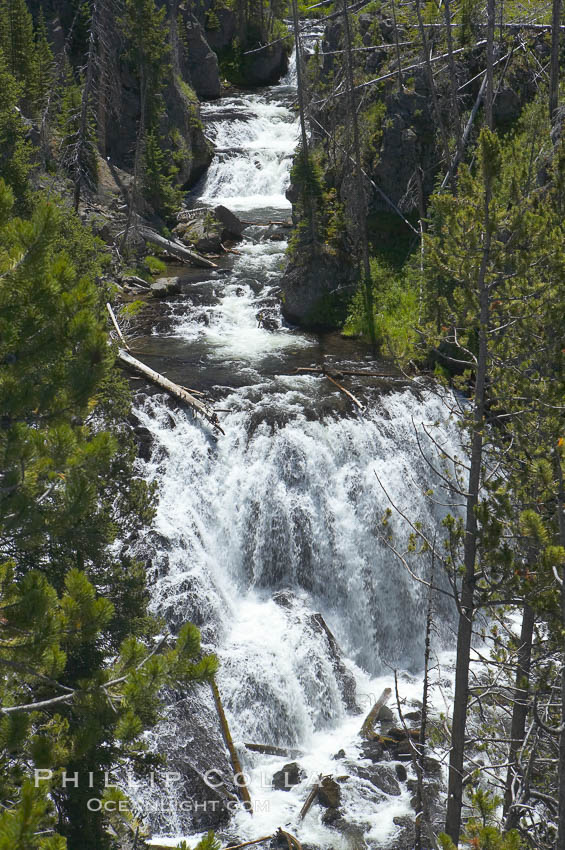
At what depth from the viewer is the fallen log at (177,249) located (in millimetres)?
27734

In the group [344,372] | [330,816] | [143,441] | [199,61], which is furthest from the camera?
[199,61]

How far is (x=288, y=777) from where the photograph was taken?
1234 cm

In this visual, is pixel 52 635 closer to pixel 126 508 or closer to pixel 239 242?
pixel 126 508

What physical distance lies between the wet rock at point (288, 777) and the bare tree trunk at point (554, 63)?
19.1 m

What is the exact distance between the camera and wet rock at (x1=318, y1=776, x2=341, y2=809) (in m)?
11.9

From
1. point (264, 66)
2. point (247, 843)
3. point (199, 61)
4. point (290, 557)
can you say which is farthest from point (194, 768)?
point (264, 66)

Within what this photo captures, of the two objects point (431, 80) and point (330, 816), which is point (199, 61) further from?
point (330, 816)

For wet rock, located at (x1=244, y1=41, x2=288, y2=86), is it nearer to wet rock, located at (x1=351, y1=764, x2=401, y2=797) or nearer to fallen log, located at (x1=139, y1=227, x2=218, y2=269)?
fallen log, located at (x1=139, y1=227, x2=218, y2=269)

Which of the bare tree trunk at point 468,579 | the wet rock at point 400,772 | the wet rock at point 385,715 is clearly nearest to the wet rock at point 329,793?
the wet rock at point 400,772

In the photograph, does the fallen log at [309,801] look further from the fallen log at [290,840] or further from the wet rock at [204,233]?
the wet rock at [204,233]

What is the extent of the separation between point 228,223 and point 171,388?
1364cm

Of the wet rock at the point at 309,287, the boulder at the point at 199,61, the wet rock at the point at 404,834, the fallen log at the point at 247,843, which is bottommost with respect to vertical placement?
the wet rock at the point at 404,834

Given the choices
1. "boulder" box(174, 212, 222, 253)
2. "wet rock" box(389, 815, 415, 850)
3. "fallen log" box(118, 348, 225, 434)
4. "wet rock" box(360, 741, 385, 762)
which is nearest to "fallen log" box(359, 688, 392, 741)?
"wet rock" box(360, 741, 385, 762)

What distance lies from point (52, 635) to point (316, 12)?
50.3m
